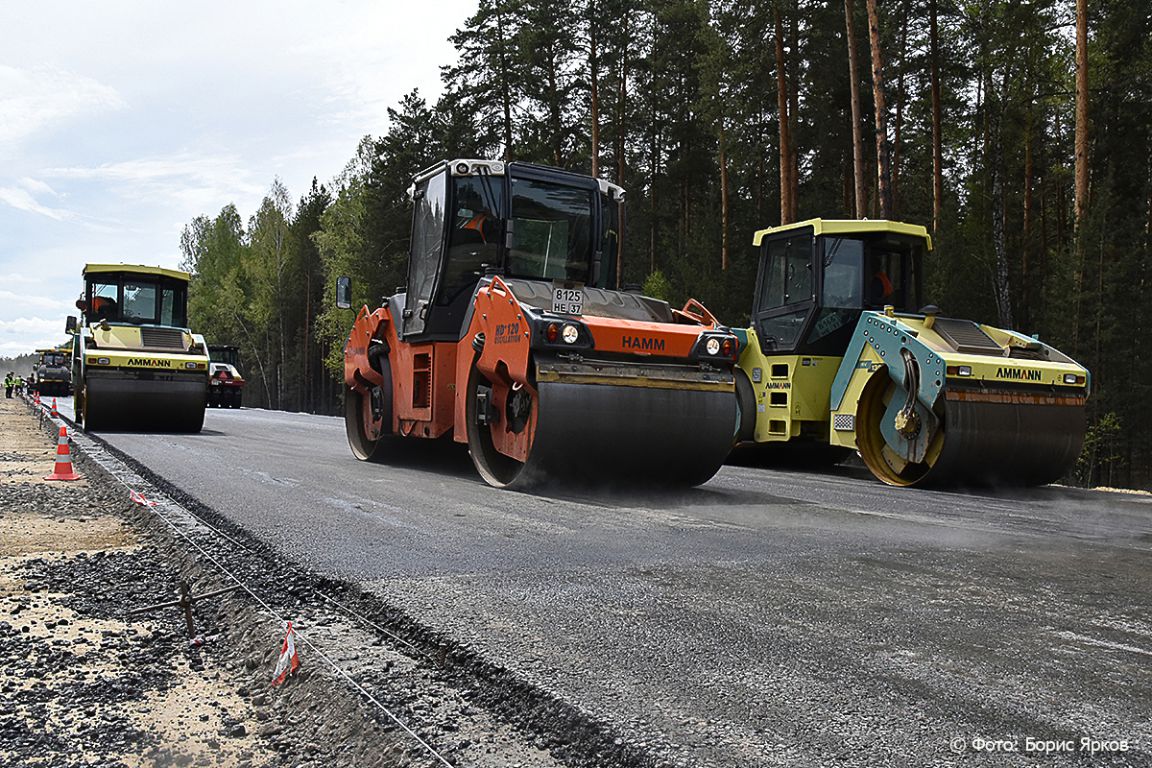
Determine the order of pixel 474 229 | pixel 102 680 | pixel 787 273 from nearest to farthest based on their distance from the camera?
1. pixel 102 680
2. pixel 474 229
3. pixel 787 273

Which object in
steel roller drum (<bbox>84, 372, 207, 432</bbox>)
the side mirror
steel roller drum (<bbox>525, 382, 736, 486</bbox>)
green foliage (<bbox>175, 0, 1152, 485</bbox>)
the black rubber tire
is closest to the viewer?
steel roller drum (<bbox>525, 382, 736, 486</bbox>)

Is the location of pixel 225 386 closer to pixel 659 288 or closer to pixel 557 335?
pixel 659 288

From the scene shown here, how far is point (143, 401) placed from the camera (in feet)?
48.9

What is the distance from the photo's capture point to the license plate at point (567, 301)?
8.38 metres

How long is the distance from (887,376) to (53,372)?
135 feet

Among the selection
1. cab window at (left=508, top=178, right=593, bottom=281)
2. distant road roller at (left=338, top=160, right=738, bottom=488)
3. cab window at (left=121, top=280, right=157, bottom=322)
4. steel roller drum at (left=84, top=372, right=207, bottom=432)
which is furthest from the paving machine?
cab window at (left=508, top=178, right=593, bottom=281)

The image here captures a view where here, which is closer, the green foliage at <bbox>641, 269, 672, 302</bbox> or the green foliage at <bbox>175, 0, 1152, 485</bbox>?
the green foliage at <bbox>175, 0, 1152, 485</bbox>

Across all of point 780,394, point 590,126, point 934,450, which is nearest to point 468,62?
point 590,126

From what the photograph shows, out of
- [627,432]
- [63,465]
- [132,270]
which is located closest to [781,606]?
[627,432]

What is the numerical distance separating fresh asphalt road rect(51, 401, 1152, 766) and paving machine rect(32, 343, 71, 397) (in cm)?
3952

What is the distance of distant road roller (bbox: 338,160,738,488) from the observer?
7.29 meters

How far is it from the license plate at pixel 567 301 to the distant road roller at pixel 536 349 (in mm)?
19

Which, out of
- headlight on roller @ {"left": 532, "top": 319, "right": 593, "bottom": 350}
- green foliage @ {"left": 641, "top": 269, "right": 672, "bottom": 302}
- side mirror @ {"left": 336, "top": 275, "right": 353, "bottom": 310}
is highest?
green foliage @ {"left": 641, "top": 269, "right": 672, "bottom": 302}

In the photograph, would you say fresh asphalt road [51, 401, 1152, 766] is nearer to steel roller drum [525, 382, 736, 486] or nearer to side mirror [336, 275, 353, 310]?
steel roller drum [525, 382, 736, 486]
